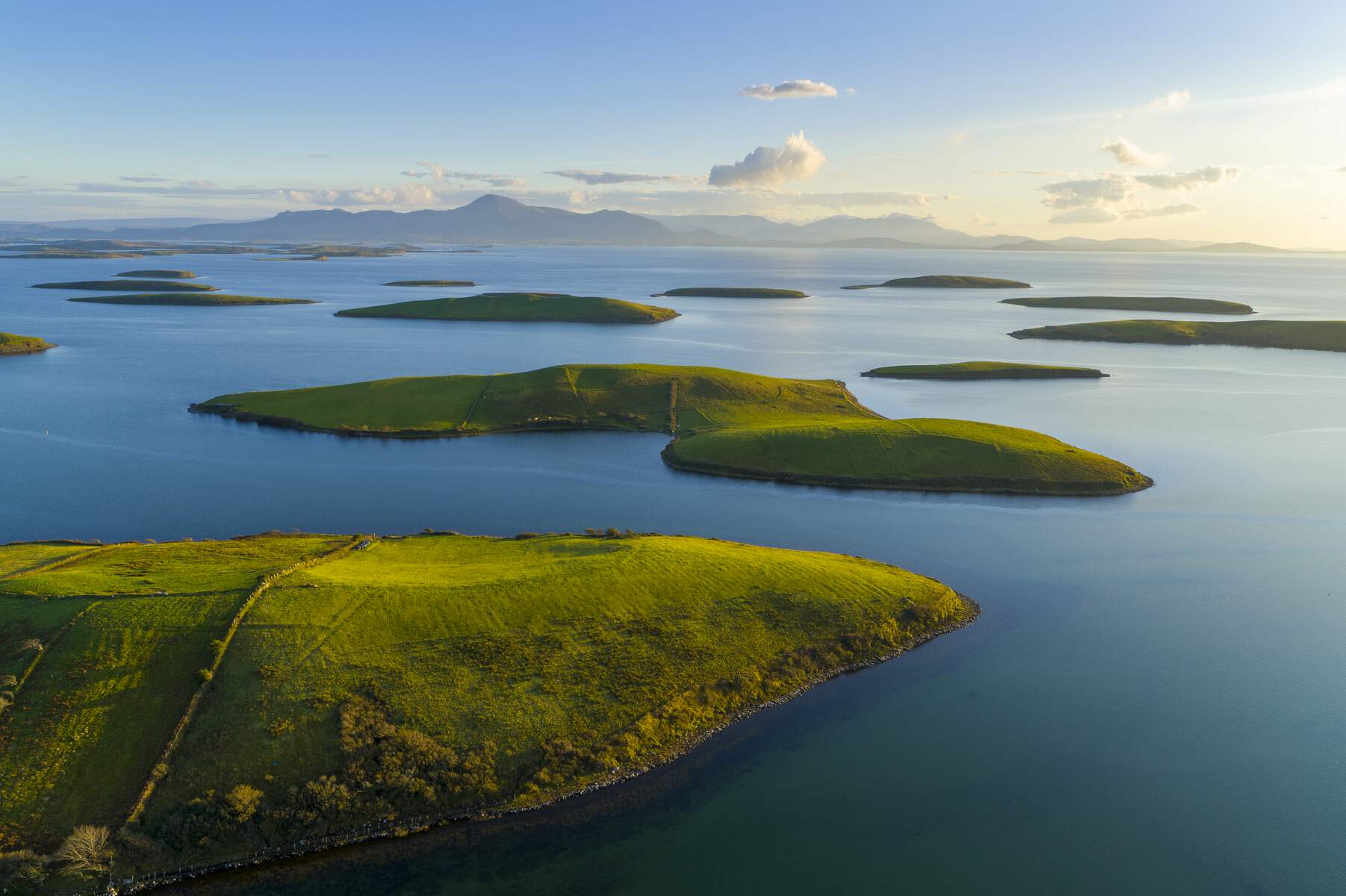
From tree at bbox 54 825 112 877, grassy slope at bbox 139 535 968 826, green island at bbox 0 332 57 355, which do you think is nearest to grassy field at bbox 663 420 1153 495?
grassy slope at bbox 139 535 968 826

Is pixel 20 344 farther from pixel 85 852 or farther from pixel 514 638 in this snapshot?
pixel 85 852

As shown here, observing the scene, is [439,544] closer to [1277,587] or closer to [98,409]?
[1277,587]

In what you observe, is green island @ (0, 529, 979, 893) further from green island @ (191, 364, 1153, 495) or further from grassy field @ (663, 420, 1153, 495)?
green island @ (191, 364, 1153, 495)

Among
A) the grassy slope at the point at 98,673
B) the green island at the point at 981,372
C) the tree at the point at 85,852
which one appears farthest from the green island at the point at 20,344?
the tree at the point at 85,852

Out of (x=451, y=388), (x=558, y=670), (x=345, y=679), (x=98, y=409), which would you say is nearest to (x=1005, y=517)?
(x=558, y=670)

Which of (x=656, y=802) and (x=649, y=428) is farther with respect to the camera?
(x=649, y=428)
